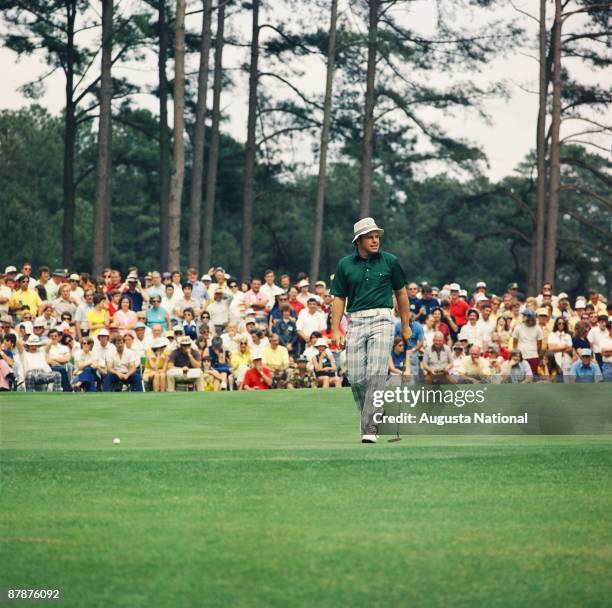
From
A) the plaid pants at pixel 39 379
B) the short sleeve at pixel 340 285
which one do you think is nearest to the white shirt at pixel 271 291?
the plaid pants at pixel 39 379

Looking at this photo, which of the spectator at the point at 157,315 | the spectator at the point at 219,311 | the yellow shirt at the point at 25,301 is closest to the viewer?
the spectator at the point at 157,315

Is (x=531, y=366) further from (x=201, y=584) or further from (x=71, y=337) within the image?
(x=201, y=584)

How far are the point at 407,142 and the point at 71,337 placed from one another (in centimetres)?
2611

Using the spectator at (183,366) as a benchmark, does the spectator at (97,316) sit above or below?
above

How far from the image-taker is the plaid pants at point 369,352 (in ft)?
39.3

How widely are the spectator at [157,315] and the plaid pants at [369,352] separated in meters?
12.7

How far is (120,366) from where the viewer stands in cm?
2292

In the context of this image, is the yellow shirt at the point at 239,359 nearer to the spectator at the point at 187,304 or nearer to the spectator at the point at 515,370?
the spectator at the point at 187,304

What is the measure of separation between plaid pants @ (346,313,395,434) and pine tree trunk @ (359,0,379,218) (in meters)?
31.3

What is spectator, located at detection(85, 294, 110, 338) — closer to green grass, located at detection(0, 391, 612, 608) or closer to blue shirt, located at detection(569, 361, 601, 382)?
blue shirt, located at detection(569, 361, 601, 382)

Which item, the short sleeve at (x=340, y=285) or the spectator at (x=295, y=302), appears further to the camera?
the spectator at (x=295, y=302)

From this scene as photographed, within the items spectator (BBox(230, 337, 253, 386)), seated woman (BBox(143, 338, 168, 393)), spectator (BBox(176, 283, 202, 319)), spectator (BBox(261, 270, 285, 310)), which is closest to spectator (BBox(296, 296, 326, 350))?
spectator (BBox(230, 337, 253, 386))

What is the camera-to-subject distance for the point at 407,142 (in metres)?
47.4

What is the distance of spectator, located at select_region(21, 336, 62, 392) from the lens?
886 inches
